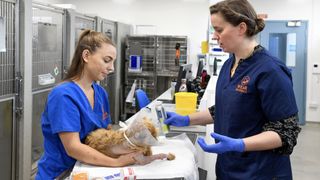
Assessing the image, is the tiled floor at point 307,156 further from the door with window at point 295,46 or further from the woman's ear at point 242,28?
the woman's ear at point 242,28

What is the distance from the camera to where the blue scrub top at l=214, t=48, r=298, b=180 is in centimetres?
137

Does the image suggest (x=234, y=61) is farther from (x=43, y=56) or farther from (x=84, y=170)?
(x=43, y=56)

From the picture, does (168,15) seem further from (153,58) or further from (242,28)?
(242,28)

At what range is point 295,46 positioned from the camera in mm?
6867

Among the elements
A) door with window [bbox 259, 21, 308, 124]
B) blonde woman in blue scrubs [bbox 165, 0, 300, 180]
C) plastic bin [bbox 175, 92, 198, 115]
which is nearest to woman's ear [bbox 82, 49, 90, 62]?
blonde woman in blue scrubs [bbox 165, 0, 300, 180]

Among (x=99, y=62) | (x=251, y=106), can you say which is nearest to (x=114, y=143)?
(x=99, y=62)

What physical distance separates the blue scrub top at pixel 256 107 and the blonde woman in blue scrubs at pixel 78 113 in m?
0.46

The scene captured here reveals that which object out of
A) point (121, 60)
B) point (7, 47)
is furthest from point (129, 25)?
point (7, 47)

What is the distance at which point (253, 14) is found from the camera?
147 cm

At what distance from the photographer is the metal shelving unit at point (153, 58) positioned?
6305 millimetres

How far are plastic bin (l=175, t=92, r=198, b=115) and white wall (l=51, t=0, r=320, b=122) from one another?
419 centimetres

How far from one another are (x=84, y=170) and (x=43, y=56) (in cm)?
251

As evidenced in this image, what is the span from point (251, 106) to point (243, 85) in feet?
0.32

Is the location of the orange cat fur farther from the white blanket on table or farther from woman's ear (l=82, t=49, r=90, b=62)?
woman's ear (l=82, t=49, r=90, b=62)
